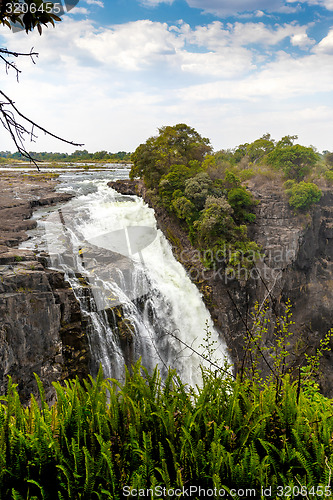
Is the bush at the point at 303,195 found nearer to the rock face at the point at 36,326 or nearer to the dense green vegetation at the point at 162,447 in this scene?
the rock face at the point at 36,326

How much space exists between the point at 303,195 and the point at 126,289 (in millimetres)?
11596

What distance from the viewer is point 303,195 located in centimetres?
1764

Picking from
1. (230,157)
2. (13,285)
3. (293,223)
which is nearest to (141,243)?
(13,285)

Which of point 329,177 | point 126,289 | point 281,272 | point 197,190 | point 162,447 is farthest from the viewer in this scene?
point 329,177

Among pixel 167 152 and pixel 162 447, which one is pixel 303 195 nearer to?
pixel 167 152

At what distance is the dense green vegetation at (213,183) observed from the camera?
15555mm

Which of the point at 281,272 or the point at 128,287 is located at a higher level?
the point at 128,287

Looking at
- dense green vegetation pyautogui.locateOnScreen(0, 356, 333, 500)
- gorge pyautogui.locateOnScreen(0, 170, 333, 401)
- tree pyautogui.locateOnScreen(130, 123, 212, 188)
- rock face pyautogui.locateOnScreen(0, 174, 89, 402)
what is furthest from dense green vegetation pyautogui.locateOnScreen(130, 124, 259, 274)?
dense green vegetation pyautogui.locateOnScreen(0, 356, 333, 500)

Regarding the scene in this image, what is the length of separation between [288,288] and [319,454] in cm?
1571

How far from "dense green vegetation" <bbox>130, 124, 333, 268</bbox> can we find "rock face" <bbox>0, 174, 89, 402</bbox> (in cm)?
732

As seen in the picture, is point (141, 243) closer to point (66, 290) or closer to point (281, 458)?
point (66, 290)

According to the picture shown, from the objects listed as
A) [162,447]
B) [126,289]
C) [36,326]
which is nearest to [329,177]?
[126,289]

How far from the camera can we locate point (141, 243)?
1543 centimetres

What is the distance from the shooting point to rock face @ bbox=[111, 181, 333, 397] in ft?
48.6
